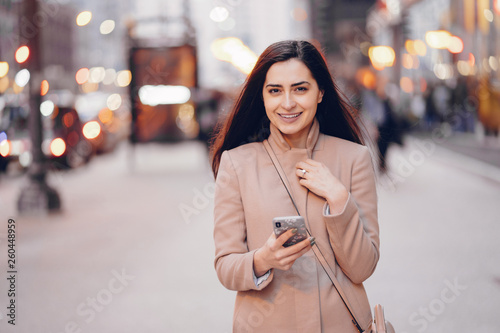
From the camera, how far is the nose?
233cm

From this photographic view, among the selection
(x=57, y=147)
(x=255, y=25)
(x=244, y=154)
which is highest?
(x=255, y=25)

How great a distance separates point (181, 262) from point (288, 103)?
5127 mm

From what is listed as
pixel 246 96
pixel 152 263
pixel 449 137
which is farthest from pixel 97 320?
pixel 449 137

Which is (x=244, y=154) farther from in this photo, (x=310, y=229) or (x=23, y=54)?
(x=23, y=54)

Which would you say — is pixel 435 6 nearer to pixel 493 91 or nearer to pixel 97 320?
pixel 493 91

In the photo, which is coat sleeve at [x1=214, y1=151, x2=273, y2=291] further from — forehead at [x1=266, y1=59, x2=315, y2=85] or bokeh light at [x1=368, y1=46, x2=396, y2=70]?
bokeh light at [x1=368, y1=46, x2=396, y2=70]

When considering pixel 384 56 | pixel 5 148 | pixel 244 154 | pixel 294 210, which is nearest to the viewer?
pixel 294 210

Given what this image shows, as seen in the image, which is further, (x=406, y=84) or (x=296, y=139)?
(x=406, y=84)

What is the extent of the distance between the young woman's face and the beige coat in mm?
66

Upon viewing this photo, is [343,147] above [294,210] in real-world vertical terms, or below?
above

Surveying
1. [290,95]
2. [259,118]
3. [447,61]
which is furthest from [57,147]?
[290,95]

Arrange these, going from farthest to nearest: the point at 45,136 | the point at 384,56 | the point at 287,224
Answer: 1. the point at 384,56
2. the point at 45,136
3. the point at 287,224

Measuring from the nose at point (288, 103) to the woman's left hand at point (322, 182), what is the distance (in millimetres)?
194

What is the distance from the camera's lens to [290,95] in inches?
92.7
